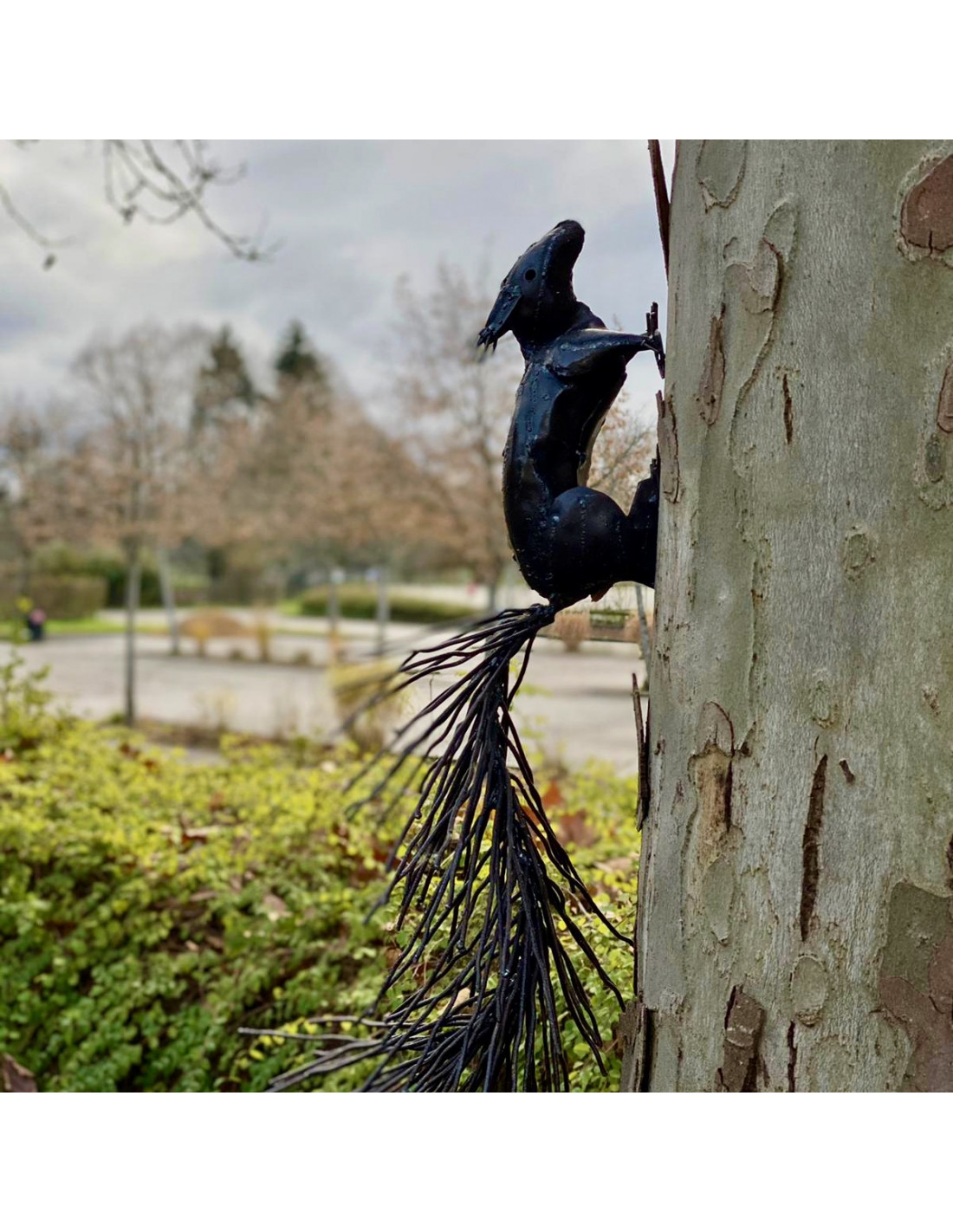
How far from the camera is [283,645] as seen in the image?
1473 centimetres

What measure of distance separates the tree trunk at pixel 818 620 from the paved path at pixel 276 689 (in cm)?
175

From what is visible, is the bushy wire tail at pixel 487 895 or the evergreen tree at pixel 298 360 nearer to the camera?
the bushy wire tail at pixel 487 895

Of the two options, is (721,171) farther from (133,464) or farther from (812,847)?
(133,464)

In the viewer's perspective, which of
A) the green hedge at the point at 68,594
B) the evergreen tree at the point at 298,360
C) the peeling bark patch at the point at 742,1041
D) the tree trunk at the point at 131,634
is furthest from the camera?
the evergreen tree at the point at 298,360

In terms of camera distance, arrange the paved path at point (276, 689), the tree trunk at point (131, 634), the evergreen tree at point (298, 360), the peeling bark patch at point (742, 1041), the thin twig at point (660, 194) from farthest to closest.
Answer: the evergreen tree at point (298, 360) < the tree trunk at point (131, 634) < the paved path at point (276, 689) < the thin twig at point (660, 194) < the peeling bark patch at point (742, 1041)

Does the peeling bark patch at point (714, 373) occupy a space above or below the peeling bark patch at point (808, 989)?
above

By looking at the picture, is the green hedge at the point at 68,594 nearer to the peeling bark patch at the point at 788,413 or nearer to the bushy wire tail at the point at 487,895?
the bushy wire tail at the point at 487,895

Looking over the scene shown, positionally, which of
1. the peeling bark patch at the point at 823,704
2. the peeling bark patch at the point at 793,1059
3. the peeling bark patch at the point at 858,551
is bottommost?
the peeling bark patch at the point at 793,1059

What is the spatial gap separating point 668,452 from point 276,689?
10150 millimetres

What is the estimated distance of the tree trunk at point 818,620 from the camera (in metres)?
0.99

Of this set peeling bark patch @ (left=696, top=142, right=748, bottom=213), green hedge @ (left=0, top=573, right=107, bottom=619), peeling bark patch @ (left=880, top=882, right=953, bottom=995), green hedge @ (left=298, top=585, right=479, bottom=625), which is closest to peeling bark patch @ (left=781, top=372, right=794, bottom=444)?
peeling bark patch @ (left=696, top=142, right=748, bottom=213)

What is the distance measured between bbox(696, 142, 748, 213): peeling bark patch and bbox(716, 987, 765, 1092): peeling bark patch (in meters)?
0.93

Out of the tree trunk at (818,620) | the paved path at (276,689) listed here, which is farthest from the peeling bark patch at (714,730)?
the paved path at (276,689)

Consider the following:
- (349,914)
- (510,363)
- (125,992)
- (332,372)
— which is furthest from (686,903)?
(332,372)
